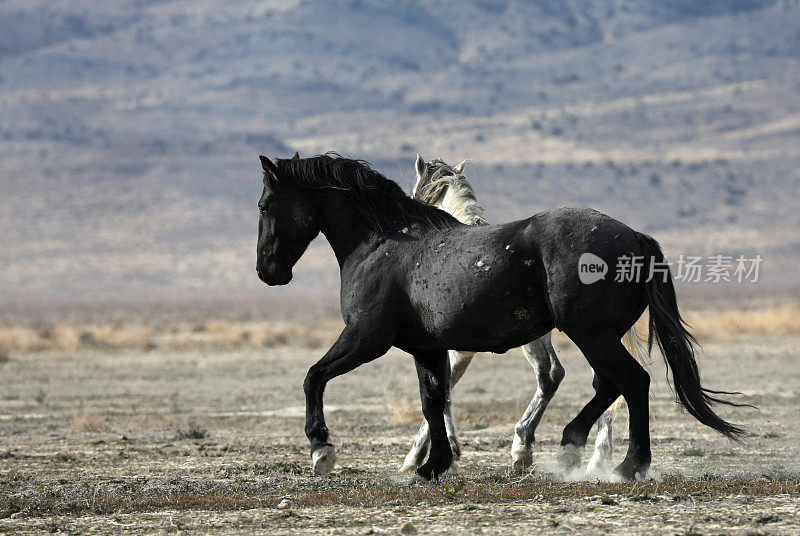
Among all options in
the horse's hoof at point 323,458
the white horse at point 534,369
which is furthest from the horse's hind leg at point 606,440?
the horse's hoof at point 323,458

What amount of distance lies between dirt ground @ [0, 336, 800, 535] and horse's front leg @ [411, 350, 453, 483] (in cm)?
22

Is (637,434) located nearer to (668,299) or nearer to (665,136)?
(668,299)

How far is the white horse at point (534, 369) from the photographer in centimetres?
1070

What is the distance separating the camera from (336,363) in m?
9.08

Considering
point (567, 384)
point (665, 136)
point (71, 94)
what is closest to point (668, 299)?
point (567, 384)

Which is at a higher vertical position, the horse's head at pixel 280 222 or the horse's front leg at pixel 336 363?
the horse's head at pixel 280 222

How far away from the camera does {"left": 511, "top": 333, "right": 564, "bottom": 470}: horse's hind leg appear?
1092 centimetres

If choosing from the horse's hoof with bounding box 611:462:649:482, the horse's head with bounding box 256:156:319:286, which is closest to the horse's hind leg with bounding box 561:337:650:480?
the horse's hoof with bounding box 611:462:649:482

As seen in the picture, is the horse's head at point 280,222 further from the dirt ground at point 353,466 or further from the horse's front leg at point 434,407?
the dirt ground at point 353,466

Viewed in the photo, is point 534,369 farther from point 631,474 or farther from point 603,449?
point 631,474

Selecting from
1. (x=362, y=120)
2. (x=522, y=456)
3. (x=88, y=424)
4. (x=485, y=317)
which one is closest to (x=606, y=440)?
(x=522, y=456)

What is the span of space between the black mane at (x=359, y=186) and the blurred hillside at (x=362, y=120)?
4389cm

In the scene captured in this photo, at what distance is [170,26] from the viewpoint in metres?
189

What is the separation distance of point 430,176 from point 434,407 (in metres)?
3.26
